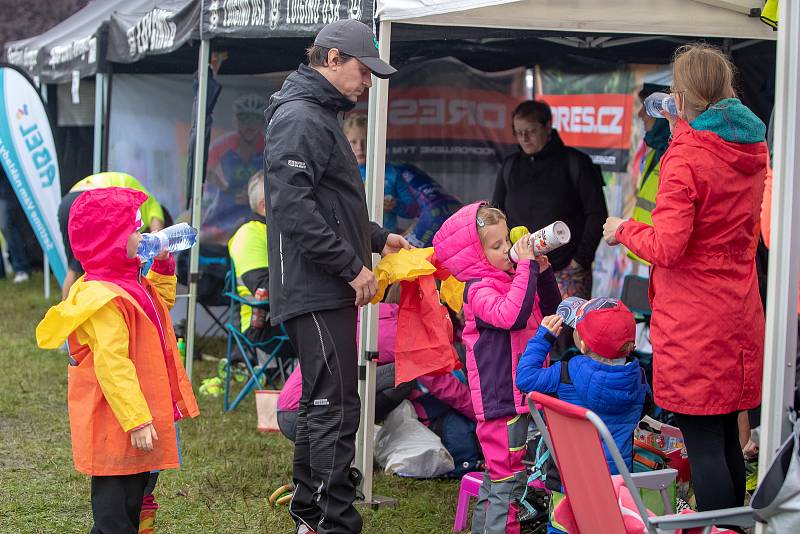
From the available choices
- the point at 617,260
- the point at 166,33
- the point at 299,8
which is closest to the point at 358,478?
the point at 299,8

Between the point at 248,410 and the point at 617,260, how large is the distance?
130 inches

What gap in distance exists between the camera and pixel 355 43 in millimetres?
3732

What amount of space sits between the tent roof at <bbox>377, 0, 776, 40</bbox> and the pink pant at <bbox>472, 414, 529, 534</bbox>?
1554 millimetres

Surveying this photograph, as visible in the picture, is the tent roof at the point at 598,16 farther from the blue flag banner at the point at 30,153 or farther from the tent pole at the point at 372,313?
the blue flag banner at the point at 30,153

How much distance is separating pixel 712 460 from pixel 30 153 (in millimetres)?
7927

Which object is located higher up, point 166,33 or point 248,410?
point 166,33

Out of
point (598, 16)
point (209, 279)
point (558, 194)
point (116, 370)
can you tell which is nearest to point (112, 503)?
point (116, 370)

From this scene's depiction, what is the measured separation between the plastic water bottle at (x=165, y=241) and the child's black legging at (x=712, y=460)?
5.85 ft

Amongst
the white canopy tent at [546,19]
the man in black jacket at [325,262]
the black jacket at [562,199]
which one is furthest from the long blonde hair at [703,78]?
the black jacket at [562,199]

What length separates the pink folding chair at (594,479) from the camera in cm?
269

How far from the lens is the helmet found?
833 cm

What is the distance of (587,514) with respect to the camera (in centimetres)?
298

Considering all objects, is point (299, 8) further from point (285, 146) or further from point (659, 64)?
point (659, 64)

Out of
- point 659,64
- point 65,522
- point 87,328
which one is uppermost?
point 659,64
